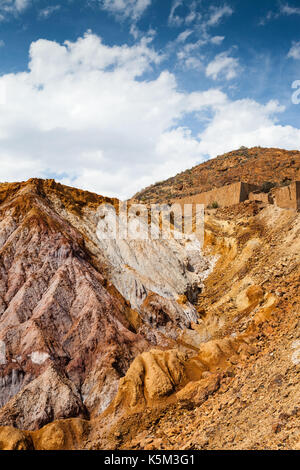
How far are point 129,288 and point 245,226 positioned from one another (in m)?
9.53

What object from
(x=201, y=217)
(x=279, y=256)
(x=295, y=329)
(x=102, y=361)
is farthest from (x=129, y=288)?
(x=201, y=217)

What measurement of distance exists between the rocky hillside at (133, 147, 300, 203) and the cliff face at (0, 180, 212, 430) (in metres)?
25.4

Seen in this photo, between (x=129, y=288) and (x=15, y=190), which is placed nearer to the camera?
(x=129, y=288)

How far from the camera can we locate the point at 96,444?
950 centimetres

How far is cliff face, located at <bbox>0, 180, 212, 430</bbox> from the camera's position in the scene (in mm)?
11047

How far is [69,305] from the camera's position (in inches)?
559

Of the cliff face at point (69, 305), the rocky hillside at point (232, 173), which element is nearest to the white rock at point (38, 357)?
the cliff face at point (69, 305)

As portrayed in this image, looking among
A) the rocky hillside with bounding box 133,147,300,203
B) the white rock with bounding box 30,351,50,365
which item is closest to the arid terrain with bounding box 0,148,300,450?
the white rock with bounding box 30,351,50,365

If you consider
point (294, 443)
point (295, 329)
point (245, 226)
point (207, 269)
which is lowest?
point (294, 443)

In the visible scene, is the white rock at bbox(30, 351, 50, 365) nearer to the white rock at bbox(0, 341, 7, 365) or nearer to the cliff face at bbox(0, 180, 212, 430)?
the cliff face at bbox(0, 180, 212, 430)

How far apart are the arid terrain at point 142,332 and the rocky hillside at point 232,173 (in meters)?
25.0

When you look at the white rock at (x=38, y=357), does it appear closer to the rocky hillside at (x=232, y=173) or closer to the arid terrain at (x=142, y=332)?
the arid terrain at (x=142, y=332)

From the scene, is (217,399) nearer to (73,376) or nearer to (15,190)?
(73,376)

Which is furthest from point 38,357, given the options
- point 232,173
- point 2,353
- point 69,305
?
point 232,173
